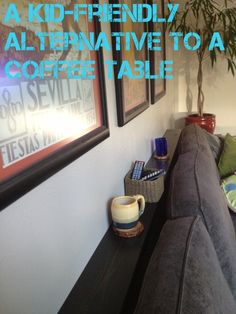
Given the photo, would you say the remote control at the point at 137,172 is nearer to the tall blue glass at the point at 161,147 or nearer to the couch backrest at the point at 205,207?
the couch backrest at the point at 205,207

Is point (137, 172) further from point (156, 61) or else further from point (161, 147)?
point (156, 61)

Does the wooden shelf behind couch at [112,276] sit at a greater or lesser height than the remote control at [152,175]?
lesser

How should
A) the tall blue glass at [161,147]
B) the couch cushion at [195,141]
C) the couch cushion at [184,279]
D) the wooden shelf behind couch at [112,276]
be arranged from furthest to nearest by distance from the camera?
1. the tall blue glass at [161,147]
2. the couch cushion at [195,141]
3. the wooden shelf behind couch at [112,276]
4. the couch cushion at [184,279]

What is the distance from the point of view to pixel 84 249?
940 mm

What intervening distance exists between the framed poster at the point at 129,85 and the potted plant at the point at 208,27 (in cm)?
124

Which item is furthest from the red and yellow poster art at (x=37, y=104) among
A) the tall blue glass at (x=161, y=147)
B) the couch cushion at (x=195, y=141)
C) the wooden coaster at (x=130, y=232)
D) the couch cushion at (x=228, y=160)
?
the couch cushion at (x=228, y=160)

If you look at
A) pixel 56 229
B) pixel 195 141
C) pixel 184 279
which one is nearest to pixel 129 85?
pixel 195 141

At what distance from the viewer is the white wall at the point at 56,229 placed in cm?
61

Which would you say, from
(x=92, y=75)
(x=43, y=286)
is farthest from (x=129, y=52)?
(x=43, y=286)

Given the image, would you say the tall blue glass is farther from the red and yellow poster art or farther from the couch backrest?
the red and yellow poster art

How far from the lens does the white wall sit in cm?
61

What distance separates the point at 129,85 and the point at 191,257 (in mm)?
889

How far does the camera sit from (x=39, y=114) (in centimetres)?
68

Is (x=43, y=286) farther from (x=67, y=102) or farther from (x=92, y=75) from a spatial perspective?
(x=92, y=75)
